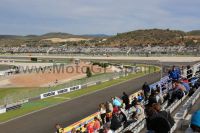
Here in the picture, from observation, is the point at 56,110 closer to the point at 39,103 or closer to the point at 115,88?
the point at 39,103

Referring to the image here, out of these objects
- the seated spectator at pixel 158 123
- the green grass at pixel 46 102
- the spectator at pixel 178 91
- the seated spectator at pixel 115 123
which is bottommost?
the green grass at pixel 46 102

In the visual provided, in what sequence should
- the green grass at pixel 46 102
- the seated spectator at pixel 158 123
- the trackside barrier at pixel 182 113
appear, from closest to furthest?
the seated spectator at pixel 158 123, the trackside barrier at pixel 182 113, the green grass at pixel 46 102

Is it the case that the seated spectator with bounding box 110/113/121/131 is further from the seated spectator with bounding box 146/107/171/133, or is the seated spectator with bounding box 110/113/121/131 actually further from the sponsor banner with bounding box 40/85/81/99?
the sponsor banner with bounding box 40/85/81/99

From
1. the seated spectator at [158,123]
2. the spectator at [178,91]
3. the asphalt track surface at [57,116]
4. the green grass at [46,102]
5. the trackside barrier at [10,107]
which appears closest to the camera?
the seated spectator at [158,123]

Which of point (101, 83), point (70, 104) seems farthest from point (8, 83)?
point (70, 104)

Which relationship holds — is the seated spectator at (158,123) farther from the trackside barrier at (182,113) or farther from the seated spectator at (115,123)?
the seated spectator at (115,123)

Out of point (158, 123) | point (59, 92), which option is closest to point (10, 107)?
point (59, 92)

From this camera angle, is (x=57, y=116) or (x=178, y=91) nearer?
(x=178, y=91)

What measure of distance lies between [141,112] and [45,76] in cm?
4533

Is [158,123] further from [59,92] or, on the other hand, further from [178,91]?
[59,92]

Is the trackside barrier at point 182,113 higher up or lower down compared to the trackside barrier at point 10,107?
higher up

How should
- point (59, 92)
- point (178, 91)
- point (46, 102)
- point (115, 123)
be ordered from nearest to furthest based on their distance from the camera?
point (115, 123)
point (178, 91)
point (46, 102)
point (59, 92)

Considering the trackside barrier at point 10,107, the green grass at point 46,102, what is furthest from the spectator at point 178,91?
the trackside barrier at point 10,107

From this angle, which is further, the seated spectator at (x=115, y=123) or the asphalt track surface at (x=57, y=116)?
the asphalt track surface at (x=57, y=116)
